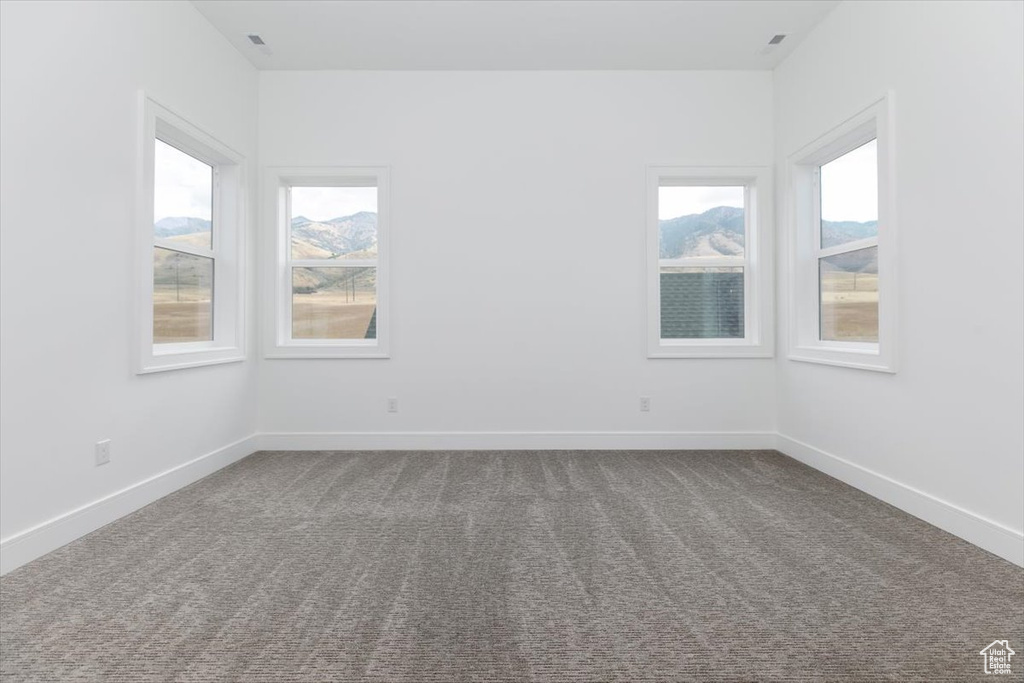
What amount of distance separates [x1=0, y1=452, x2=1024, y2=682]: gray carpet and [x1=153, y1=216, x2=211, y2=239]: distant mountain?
1.68 meters

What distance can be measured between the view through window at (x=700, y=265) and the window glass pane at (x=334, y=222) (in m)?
2.49

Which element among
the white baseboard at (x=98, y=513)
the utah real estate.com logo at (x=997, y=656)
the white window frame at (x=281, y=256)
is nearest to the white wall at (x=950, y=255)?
the utah real estate.com logo at (x=997, y=656)

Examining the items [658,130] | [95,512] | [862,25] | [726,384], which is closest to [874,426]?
[726,384]

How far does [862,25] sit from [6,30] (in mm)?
4381

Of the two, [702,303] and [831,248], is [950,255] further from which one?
[702,303]

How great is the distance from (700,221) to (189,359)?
402 cm

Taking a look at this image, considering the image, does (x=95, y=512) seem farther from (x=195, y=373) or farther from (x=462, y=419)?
(x=462, y=419)

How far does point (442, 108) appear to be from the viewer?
4301 mm

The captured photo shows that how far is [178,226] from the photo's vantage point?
3.54m

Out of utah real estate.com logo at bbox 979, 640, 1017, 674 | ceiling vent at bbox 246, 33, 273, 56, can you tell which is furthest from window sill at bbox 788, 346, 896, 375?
ceiling vent at bbox 246, 33, 273, 56

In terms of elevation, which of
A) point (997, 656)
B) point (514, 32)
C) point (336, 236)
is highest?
point (514, 32)

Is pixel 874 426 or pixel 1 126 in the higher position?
pixel 1 126

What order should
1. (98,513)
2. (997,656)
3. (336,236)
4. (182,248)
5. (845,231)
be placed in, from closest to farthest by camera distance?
(997,656) → (98,513) → (182,248) → (845,231) → (336,236)

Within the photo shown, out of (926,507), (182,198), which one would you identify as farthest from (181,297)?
(926,507)
